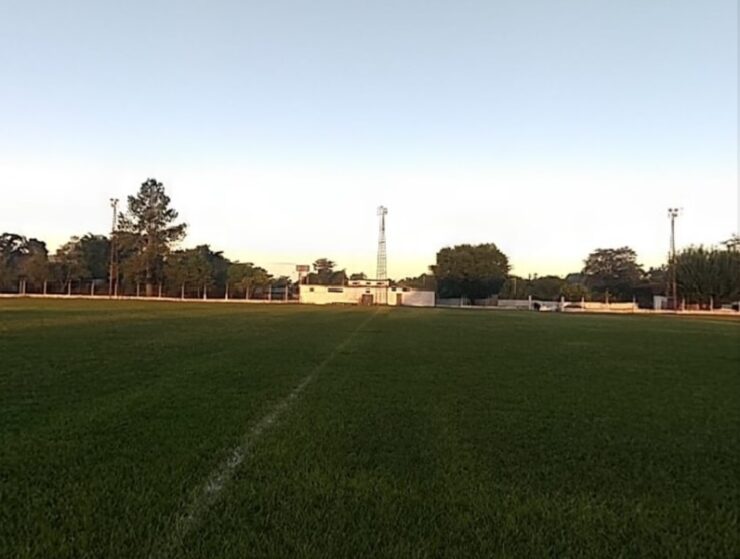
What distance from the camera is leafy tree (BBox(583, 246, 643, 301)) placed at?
119375 millimetres

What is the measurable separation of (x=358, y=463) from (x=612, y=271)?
126269mm

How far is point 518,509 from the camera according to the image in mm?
4723

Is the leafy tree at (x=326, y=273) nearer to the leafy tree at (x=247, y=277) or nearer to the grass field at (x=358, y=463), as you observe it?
the leafy tree at (x=247, y=277)

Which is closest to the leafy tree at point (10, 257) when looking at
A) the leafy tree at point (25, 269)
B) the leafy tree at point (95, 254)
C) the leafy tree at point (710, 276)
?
the leafy tree at point (25, 269)

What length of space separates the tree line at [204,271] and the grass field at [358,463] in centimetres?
8469

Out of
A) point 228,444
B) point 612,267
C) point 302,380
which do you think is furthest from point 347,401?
point 612,267

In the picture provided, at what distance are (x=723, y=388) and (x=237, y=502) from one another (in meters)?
10.3

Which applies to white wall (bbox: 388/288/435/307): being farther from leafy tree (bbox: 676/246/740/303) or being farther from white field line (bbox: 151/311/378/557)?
white field line (bbox: 151/311/378/557)

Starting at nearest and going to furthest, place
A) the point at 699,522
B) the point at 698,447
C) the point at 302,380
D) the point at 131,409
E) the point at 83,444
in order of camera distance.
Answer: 1. the point at 699,522
2. the point at 83,444
3. the point at 698,447
4. the point at 131,409
5. the point at 302,380

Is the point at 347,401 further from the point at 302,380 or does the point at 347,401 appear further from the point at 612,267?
the point at 612,267

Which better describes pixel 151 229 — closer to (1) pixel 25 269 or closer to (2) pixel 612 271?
(1) pixel 25 269

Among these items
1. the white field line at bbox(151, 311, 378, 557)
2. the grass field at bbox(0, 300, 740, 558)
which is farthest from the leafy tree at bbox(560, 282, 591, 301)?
the white field line at bbox(151, 311, 378, 557)

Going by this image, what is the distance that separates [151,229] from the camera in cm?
9788

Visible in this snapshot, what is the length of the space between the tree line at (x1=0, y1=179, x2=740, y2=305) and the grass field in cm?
8469
